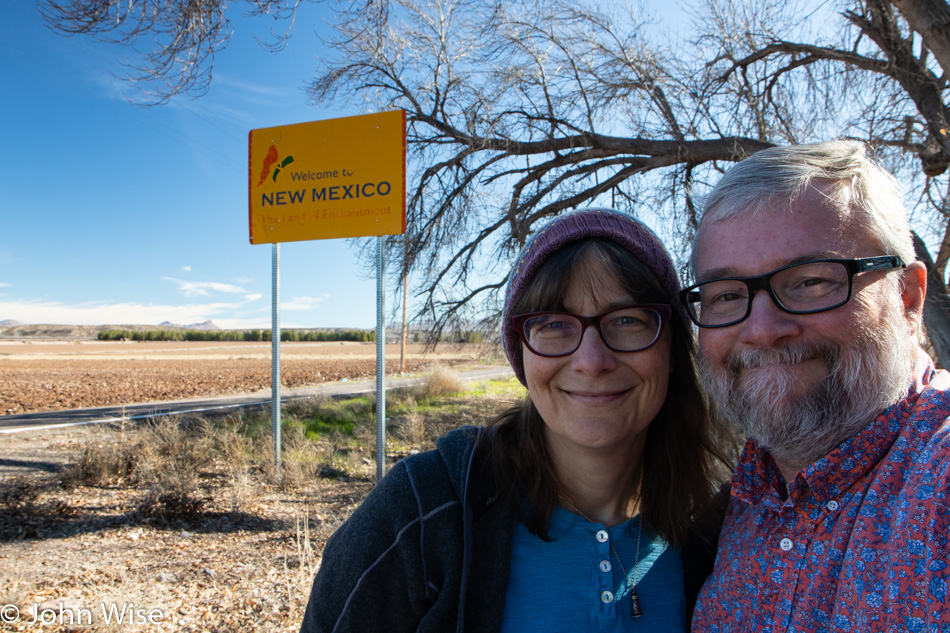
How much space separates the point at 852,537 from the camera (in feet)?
3.54

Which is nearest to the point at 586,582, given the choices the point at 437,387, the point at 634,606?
the point at 634,606

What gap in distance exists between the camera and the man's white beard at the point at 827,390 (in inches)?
49.0

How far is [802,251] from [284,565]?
3683 millimetres

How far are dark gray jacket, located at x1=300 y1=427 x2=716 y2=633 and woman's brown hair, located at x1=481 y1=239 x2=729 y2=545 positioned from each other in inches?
5.4

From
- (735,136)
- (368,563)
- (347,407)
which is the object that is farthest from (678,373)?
(347,407)

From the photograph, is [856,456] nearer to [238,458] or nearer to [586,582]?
[586,582]

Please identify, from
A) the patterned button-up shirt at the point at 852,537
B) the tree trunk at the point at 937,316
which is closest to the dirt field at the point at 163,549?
the patterned button-up shirt at the point at 852,537

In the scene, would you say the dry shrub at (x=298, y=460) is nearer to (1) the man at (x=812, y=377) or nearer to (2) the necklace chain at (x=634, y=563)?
(2) the necklace chain at (x=634, y=563)

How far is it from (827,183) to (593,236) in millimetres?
554

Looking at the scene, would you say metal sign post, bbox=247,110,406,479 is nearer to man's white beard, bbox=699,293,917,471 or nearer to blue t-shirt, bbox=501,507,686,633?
blue t-shirt, bbox=501,507,686,633

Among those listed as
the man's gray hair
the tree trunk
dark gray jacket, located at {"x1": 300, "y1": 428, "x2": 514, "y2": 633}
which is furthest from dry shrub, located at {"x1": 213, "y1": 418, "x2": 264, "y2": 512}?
the tree trunk

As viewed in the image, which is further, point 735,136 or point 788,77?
point 788,77

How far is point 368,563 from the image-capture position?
1287 mm

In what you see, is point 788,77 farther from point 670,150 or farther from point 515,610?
point 515,610
